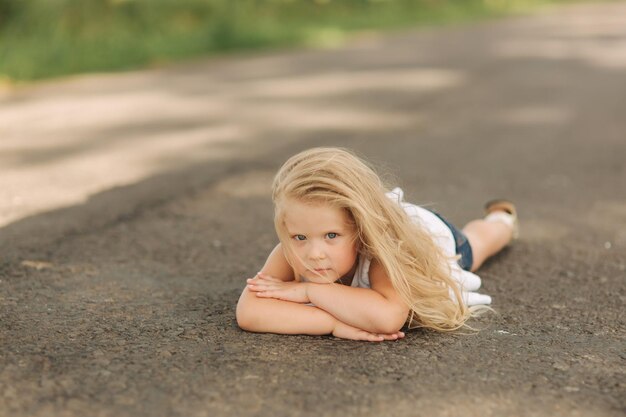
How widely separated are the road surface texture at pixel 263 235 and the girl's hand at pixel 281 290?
15 centimetres

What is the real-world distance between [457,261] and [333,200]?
107 centimetres

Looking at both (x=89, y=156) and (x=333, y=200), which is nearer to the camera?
(x=333, y=200)

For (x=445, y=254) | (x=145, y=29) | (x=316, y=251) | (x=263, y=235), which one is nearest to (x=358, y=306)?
(x=316, y=251)

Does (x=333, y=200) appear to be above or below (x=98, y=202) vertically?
above

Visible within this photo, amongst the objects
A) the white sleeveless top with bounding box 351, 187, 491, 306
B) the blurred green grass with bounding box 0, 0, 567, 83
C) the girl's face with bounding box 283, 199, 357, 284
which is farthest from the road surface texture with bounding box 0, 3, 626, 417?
the blurred green grass with bounding box 0, 0, 567, 83

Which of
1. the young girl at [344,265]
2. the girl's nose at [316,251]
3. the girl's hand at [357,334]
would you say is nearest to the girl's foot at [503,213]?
the young girl at [344,265]

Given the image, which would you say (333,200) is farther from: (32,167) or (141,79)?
(141,79)

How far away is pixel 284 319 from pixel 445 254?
82 cm

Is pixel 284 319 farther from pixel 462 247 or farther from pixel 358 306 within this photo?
pixel 462 247

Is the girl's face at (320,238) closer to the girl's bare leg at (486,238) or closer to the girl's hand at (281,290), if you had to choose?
the girl's hand at (281,290)

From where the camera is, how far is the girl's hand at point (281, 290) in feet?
10.5

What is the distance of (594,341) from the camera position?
3.23 metres

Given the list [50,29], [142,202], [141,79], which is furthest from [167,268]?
[50,29]

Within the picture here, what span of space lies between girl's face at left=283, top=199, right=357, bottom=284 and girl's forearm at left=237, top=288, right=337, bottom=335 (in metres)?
0.14
